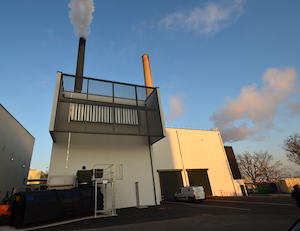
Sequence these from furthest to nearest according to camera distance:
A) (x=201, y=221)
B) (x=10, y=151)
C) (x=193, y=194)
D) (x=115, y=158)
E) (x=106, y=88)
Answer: (x=10, y=151) → (x=193, y=194) → (x=106, y=88) → (x=115, y=158) → (x=201, y=221)

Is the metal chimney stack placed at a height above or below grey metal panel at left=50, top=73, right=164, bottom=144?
above

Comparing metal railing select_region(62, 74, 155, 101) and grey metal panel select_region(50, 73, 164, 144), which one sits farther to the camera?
metal railing select_region(62, 74, 155, 101)

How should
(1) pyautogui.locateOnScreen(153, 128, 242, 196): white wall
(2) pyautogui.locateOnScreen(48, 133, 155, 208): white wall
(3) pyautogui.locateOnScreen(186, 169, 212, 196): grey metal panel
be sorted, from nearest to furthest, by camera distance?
1. (2) pyautogui.locateOnScreen(48, 133, 155, 208): white wall
2. (1) pyautogui.locateOnScreen(153, 128, 242, 196): white wall
3. (3) pyautogui.locateOnScreen(186, 169, 212, 196): grey metal panel

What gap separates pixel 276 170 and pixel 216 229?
43.8 metres

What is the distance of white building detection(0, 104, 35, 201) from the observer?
16.0 m

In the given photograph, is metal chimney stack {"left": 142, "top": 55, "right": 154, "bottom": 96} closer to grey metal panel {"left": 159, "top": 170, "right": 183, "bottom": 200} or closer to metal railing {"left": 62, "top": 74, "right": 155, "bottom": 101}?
metal railing {"left": 62, "top": 74, "right": 155, "bottom": 101}

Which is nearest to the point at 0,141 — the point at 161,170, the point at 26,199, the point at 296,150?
the point at 26,199

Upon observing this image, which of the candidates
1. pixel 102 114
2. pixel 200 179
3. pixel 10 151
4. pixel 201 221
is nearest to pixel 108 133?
pixel 102 114

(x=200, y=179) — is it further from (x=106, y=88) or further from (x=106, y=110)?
(x=106, y=88)

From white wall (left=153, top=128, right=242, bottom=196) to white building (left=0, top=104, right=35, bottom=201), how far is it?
17.1 m

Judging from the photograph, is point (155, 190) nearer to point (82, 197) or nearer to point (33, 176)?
point (82, 197)

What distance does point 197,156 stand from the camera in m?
27.1

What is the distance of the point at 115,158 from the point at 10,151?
40.3 feet

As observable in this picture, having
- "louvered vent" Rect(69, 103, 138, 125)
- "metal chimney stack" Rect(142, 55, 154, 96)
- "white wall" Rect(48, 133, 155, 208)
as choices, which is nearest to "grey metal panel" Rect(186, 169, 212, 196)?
"white wall" Rect(48, 133, 155, 208)
